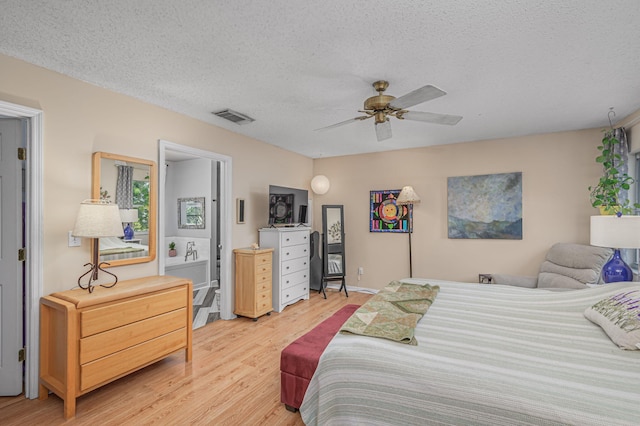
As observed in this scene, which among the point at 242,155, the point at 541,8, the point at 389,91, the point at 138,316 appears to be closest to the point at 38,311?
the point at 138,316

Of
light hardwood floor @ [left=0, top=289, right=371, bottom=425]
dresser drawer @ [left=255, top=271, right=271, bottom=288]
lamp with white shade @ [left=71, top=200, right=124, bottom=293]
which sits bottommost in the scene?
A: light hardwood floor @ [left=0, top=289, right=371, bottom=425]

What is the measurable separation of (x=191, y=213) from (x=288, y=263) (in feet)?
8.67

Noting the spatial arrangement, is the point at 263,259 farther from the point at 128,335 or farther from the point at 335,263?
the point at 128,335

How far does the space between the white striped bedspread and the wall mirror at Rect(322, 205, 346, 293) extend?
3080 millimetres

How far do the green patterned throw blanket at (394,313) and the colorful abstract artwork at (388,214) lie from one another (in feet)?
6.73

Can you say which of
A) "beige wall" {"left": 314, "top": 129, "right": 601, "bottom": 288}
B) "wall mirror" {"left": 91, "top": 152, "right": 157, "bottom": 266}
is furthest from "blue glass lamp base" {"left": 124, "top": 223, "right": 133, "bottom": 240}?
"beige wall" {"left": 314, "top": 129, "right": 601, "bottom": 288}

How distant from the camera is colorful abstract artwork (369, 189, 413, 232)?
4.89m

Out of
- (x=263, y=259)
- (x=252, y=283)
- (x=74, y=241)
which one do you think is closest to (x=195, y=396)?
(x=74, y=241)

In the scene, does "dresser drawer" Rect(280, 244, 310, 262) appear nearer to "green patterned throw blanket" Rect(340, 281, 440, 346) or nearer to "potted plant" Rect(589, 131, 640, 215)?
"green patterned throw blanket" Rect(340, 281, 440, 346)

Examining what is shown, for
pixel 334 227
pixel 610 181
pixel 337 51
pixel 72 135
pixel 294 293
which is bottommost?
pixel 294 293

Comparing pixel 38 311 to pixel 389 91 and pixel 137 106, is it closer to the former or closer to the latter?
pixel 137 106

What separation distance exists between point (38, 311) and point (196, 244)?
138 inches

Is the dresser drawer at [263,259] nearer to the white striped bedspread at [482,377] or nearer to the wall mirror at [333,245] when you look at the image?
the wall mirror at [333,245]

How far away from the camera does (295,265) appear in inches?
180
